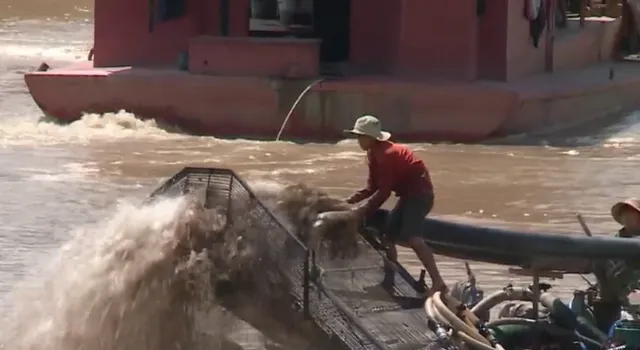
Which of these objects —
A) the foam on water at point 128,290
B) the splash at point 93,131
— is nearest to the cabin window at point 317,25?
the splash at point 93,131

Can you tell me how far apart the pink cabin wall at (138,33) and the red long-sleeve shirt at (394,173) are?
1103cm

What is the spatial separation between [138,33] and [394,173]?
11.7 meters

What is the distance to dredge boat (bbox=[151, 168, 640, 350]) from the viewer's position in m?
6.49

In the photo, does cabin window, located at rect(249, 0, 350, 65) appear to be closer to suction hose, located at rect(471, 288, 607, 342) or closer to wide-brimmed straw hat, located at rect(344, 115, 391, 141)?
wide-brimmed straw hat, located at rect(344, 115, 391, 141)

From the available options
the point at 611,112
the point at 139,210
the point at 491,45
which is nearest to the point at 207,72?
the point at 491,45

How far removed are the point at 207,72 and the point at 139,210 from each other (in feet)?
33.8

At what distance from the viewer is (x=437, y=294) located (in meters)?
6.74

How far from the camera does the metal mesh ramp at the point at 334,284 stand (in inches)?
256

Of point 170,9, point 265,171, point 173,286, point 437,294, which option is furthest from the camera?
point 170,9

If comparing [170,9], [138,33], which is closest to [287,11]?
[170,9]

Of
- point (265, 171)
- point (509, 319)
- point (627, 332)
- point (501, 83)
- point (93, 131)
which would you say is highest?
point (501, 83)

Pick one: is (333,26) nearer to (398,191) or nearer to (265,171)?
(265,171)

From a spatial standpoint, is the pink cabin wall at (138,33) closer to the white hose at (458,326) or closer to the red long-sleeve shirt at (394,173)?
the red long-sleeve shirt at (394,173)

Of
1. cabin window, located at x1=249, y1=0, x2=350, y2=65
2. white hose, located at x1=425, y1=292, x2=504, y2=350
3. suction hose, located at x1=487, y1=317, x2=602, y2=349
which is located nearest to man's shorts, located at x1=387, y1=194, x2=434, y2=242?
suction hose, located at x1=487, y1=317, x2=602, y2=349
